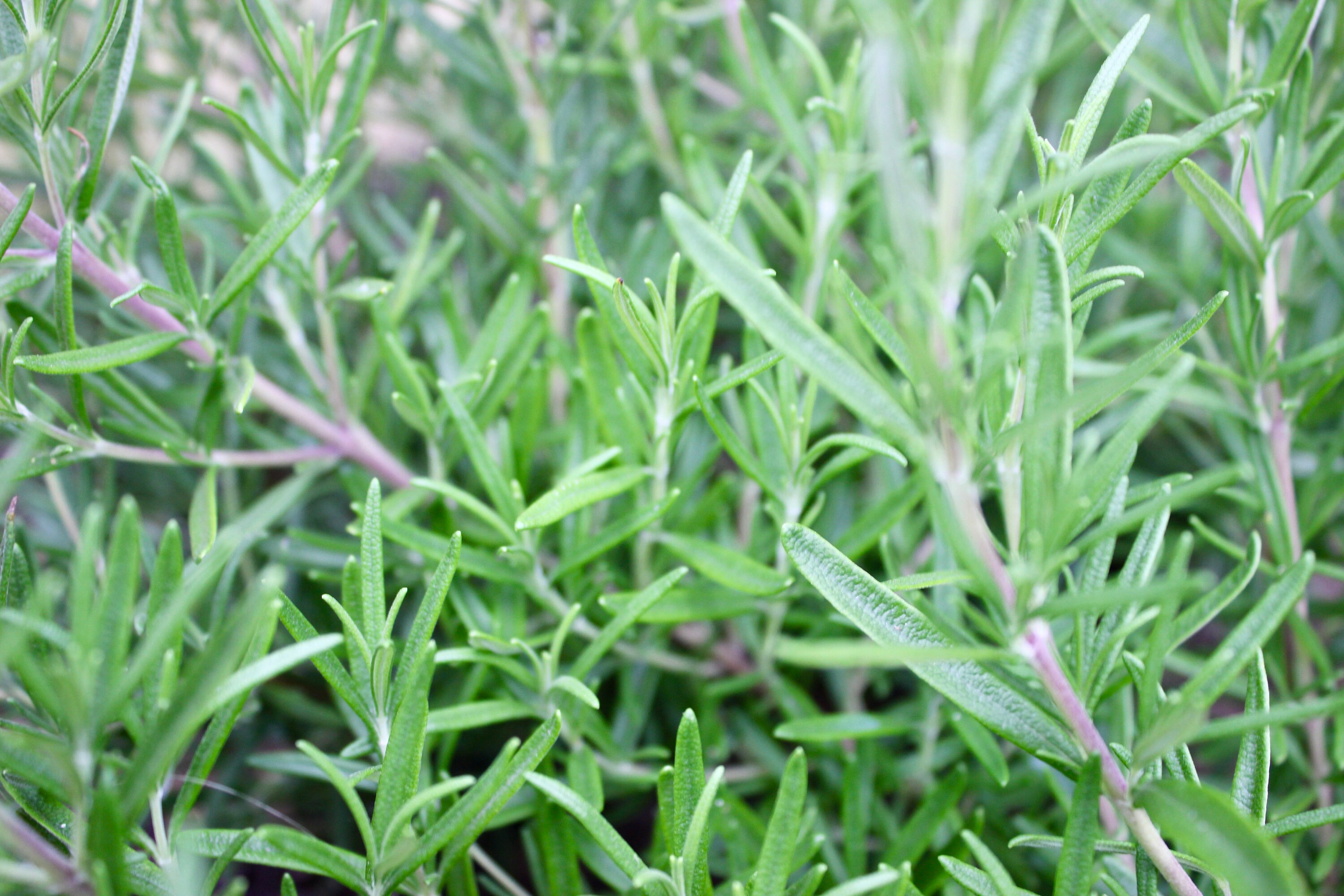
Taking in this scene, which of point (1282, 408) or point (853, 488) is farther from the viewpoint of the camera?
point (853, 488)

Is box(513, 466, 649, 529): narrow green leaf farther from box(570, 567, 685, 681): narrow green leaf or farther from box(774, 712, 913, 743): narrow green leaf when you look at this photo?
box(774, 712, 913, 743): narrow green leaf

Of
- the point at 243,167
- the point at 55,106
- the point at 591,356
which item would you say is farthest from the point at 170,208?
the point at 243,167

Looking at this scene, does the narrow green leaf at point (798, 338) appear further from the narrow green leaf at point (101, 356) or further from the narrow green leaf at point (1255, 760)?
the narrow green leaf at point (101, 356)

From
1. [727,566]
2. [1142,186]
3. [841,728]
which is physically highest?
[1142,186]

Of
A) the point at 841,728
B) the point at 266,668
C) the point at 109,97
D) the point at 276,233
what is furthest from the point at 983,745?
the point at 109,97

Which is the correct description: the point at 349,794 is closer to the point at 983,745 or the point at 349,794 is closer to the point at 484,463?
the point at 484,463

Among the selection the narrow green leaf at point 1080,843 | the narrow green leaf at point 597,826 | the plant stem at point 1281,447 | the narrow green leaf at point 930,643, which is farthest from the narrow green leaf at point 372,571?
the plant stem at point 1281,447

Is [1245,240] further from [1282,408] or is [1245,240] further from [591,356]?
[591,356]

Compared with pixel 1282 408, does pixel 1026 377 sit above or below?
above
